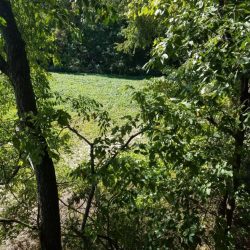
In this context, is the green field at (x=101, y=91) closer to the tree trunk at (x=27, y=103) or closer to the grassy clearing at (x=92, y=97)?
the grassy clearing at (x=92, y=97)

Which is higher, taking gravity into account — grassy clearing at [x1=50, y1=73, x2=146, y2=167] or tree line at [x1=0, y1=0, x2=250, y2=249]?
tree line at [x1=0, y1=0, x2=250, y2=249]

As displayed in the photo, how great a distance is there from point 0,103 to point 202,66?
9.72 ft

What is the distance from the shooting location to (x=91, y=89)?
762 inches

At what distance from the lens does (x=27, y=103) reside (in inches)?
109

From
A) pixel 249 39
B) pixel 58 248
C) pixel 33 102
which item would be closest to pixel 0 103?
pixel 33 102

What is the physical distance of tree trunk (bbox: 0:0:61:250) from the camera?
2.65 meters

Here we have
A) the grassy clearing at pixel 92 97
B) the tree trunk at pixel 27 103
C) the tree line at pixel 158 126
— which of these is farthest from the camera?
the grassy clearing at pixel 92 97

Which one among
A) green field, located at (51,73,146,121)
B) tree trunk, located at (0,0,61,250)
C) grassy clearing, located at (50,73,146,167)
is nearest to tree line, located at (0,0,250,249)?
tree trunk, located at (0,0,61,250)

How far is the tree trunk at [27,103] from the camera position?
2.65m

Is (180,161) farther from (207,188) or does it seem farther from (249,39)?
(249,39)

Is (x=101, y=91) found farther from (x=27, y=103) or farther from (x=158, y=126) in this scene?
(x=158, y=126)

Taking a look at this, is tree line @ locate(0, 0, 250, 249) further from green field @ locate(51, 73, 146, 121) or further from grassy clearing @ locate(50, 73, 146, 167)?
green field @ locate(51, 73, 146, 121)

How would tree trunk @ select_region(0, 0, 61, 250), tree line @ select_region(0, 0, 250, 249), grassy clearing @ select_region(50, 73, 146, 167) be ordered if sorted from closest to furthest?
tree line @ select_region(0, 0, 250, 249) < tree trunk @ select_region(0, 0, 61, 250) < grassy clearing @ select_region(50, 73, 146, 167)

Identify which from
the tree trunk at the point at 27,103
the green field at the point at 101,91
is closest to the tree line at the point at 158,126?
the tree trunk at the point at 27,103
